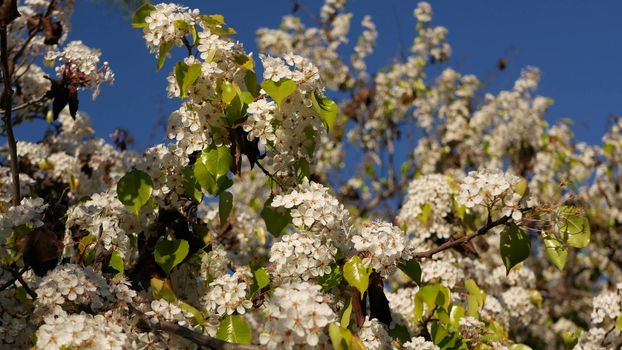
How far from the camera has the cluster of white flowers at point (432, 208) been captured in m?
5.21

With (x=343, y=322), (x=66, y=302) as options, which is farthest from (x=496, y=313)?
(x=66, y=302)

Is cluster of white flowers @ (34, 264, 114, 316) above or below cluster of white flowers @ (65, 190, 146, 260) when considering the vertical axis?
below

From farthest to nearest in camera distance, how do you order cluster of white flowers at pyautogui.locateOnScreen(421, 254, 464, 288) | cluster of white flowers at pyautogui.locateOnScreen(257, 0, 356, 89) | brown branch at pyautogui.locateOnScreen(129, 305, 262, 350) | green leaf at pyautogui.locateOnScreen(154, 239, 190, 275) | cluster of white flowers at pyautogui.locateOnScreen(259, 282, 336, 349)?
cluster of white flowers at pyautogui.locateOnScreen(257, 0, 356, 89)
cluster of white flowers at pyautogui.locateOnScreen(421, 254, 464, 288)
green leaf at pyautogui.locateOnScreen(154, 239, 190, 275)
brown branch at pyautogui.locateOnScreen(129, 305, 262, 350)
cluster of white flowers at pyautogui.locateOnScreen(259, 282, 336, 349)

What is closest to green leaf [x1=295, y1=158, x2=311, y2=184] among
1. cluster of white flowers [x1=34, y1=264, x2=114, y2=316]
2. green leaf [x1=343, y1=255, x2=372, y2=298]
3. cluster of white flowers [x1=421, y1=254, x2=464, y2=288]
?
green leaf [x1=343, y1=255, x2=372, y2=298]

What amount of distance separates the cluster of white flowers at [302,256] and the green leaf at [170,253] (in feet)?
1.94

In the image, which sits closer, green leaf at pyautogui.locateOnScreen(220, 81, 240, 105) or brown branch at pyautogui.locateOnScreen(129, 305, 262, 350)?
brown branch at pyautogui.locateOnScreen(129, 305, 262, 350)

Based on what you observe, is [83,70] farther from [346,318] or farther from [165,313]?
[346,318]

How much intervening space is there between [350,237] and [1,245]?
1.57 meters

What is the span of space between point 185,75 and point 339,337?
1.47 metres

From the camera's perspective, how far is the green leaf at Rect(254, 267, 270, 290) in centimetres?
323

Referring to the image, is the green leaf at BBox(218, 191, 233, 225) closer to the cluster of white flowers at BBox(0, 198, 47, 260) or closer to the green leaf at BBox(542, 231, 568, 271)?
the cluster of white flowers at BBox(0, 198, 47, 260)

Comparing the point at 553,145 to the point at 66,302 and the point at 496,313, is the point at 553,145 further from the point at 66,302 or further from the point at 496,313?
the point at 66,302

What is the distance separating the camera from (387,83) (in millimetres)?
11922

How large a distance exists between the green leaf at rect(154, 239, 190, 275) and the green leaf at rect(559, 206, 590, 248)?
1.67m
